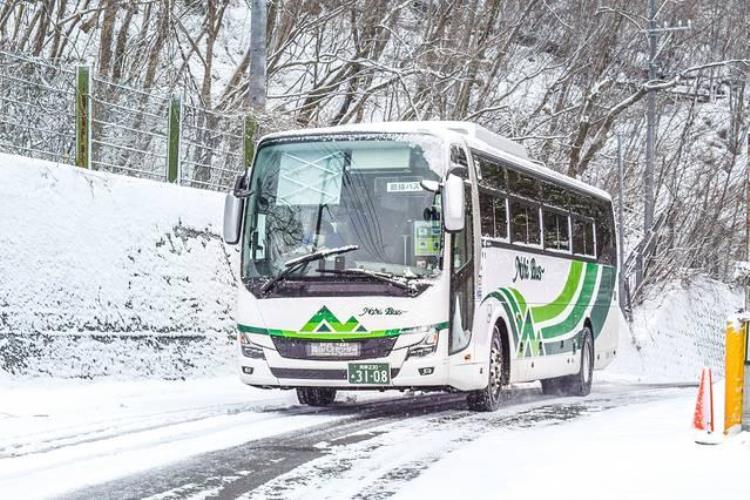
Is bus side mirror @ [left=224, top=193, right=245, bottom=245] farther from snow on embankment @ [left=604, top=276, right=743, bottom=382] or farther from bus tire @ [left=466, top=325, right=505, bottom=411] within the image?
snow on embankment @ [left=604, top=276, right=743, bottom=382]

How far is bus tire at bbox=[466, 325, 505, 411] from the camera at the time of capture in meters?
15.4

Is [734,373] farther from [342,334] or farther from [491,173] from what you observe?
[491,173]

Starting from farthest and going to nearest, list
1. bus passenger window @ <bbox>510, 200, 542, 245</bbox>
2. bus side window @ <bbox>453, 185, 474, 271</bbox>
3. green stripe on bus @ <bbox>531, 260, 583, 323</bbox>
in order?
1. green stripe on bus @ <bbox>531, 260, 583, 323</bbox>
2. bus passenger window @ <bbox>510, 200, 542, 245</bbox>
3. bus side window @ <bbox>453, 185, 474, 271</bbox>

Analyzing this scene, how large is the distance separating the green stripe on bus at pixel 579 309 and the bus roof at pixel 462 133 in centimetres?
182

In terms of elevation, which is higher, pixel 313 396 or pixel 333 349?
pixel 333 349

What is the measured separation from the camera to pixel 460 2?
28344mm

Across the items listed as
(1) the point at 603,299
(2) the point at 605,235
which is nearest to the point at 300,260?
(1) the point at 603,299

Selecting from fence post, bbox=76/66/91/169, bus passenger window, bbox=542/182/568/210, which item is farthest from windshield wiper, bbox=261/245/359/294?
fence post, bbox=76/66/91/169

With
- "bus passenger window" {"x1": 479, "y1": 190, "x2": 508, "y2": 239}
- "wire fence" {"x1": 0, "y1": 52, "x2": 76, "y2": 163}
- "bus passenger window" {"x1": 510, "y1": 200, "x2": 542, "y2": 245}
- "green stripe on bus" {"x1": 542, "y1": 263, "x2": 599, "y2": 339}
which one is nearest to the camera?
"bus passenger window" {"x1": 479, "y1": 190, "x2": 508, "y2": 239}

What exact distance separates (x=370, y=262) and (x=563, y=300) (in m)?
5.57

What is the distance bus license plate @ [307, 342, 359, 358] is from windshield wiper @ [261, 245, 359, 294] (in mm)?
787

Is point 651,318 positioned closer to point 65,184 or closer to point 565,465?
point 65,184

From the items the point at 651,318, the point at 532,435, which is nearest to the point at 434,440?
the point at 532,435

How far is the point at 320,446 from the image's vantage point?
1130 cm
